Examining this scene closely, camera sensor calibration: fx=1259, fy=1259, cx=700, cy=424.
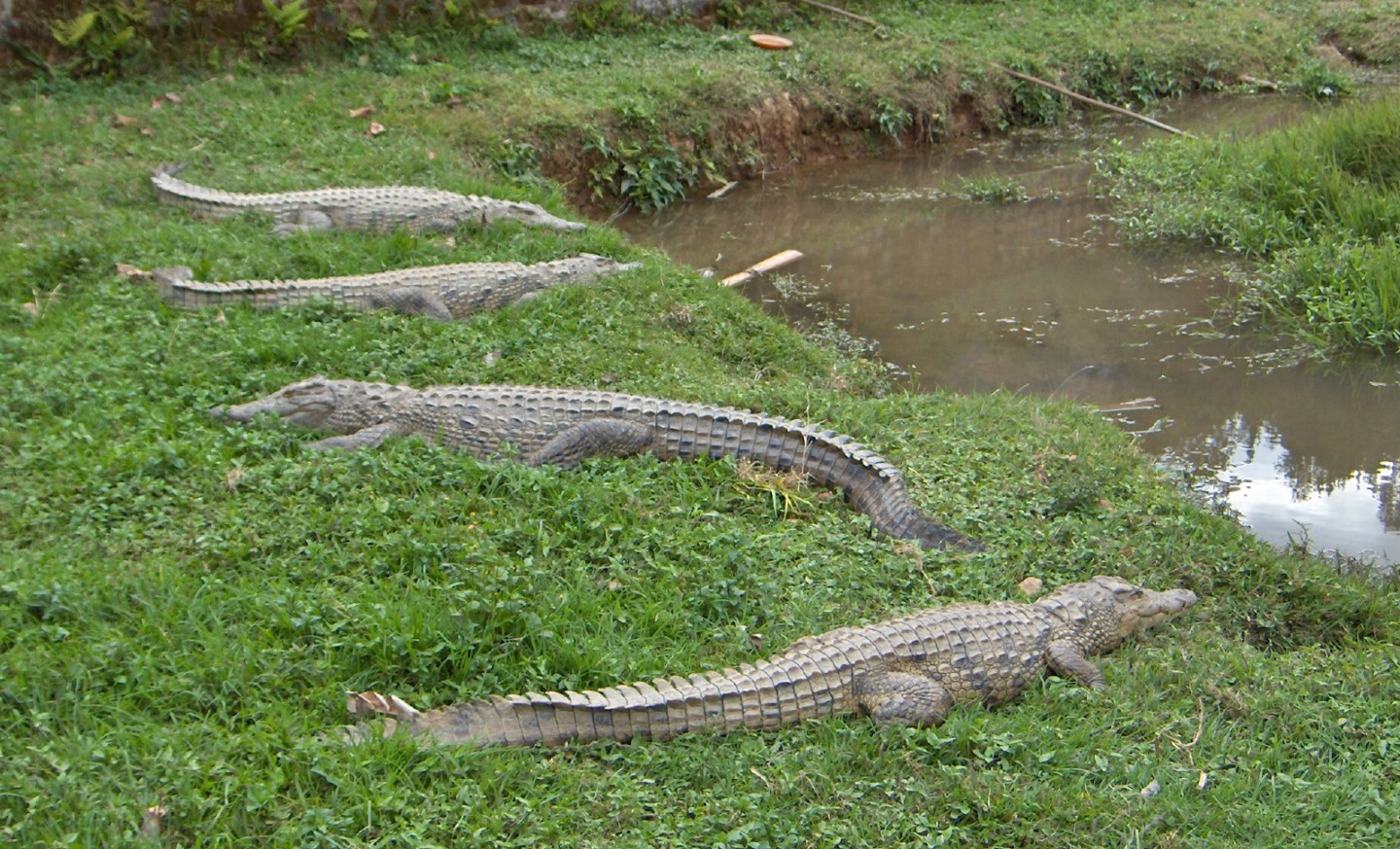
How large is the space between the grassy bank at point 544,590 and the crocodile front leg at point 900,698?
11 cm

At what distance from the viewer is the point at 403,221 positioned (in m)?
8.57

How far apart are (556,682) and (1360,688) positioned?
2824mm

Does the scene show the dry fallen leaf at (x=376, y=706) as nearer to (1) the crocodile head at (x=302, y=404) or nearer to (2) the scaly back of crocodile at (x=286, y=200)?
(1) the crocodile head at (x=302, y=404)

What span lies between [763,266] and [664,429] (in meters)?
4.13

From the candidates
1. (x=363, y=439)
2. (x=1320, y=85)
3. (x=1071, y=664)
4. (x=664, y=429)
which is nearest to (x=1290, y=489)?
(x=1071, y=664)

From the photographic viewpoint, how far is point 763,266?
31.9 feet

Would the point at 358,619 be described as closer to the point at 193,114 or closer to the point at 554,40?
the point at 193,114

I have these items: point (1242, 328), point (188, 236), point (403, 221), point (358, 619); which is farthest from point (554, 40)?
point (358, 619)

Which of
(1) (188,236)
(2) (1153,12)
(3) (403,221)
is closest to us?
(1) (188,236)

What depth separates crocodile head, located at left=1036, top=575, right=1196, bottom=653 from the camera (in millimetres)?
4746

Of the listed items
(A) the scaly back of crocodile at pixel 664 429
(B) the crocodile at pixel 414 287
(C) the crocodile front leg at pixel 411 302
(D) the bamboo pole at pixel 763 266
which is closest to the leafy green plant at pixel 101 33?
(B) the crocodile at pixel 414 287

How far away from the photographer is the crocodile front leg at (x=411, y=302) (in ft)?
23.7

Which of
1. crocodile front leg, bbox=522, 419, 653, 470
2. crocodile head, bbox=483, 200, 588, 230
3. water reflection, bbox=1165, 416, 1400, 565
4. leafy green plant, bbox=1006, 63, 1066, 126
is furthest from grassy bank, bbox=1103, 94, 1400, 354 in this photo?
crocodile front leg, bbox=522, 419, 653, 470

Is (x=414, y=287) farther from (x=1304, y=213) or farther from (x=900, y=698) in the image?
(x=1304, y=213)
